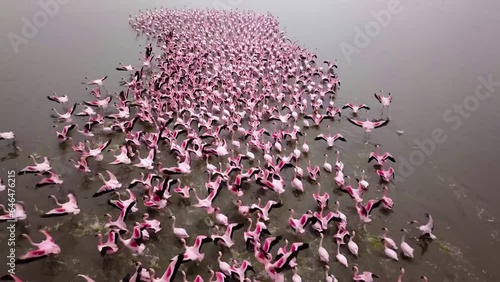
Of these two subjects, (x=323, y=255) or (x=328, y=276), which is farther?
(x=323, y=255)

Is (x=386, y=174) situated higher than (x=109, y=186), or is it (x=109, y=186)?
(x=386, y=174)

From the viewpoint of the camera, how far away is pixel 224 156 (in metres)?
10.3

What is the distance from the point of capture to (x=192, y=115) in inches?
459

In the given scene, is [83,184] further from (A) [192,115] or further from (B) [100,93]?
(B) [100,93]

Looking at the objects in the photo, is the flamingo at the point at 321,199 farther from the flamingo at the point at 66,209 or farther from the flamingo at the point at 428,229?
the flamingo at the point at 66,209

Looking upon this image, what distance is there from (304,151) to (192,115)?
355cm

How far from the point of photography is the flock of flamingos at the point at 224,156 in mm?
7043

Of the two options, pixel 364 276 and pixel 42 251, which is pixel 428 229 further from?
pixel 42 251

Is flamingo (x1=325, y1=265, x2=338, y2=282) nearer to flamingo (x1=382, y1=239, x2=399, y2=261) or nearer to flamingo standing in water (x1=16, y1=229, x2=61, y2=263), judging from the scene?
flamingo (x1=382, y1=239, x2=399, y2=261)

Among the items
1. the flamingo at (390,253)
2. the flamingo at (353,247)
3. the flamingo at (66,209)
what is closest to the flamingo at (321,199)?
the flamingo at (353,247)

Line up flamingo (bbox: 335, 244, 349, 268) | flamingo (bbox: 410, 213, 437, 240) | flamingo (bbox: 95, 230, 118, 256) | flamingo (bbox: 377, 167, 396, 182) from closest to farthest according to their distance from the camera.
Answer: flamingo (bbox: 95, 230, 118, 256), flamingo (bbox: 335, 244, 349, 268), flamingo (bbox: 410, 213, 437, 240), flamingo (bbox: 377, 167, 396, 182)

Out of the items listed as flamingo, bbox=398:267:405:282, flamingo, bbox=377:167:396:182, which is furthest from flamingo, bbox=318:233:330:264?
flamingo, bbox=377:167:396:182

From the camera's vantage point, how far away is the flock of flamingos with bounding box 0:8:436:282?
23.1 ft

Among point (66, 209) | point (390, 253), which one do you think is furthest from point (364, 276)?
point (66, 209)
